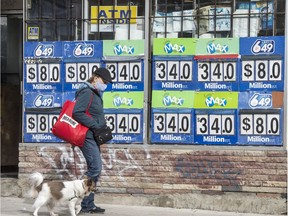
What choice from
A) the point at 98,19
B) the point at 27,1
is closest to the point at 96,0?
the point at 98,19

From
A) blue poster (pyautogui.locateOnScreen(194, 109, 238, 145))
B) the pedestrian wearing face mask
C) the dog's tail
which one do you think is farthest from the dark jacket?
blue poster (pyautogui.locateOnScreen(194, 109, 238, 145))

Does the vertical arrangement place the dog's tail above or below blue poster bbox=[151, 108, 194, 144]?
below

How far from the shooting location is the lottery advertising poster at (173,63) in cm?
889

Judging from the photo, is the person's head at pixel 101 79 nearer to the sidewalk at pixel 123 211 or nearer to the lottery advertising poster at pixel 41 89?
the lottery advertising poster at pixel 41 89

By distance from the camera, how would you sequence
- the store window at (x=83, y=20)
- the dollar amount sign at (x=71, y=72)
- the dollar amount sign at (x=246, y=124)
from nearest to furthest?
the dollar amount sign at (x=246, y=124) → the store window at (x=83, y=20) → the dollar amount sign at (x=71, y=72)

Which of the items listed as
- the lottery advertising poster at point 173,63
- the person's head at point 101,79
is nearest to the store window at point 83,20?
the lottery advertising poster at point 173,63

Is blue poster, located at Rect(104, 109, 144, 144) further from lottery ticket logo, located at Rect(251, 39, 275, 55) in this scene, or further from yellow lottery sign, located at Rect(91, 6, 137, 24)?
lottery ticket logo, located at Rect(251, 39, 275, 55)

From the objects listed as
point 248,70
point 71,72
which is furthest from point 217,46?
point 71,72

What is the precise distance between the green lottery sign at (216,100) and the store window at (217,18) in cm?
85

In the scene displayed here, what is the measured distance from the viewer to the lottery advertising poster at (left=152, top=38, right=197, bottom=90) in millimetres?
8891

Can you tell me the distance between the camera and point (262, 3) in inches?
343

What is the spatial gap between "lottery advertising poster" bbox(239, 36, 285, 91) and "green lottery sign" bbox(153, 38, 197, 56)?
733 millimetres

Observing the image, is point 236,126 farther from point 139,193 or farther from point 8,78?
point 8,78

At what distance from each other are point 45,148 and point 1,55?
2.52 m
